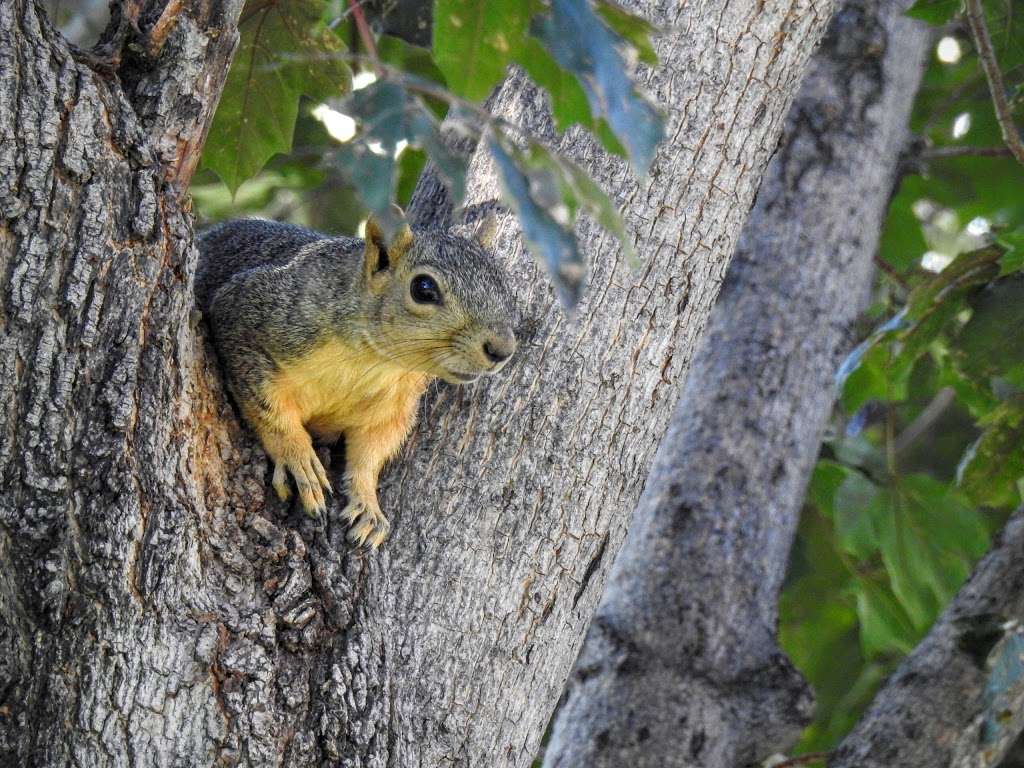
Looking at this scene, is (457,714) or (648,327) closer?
(457,714)

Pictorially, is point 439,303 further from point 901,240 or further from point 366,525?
point 901,240

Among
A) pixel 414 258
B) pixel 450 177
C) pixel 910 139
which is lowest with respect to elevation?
pixel 450 177

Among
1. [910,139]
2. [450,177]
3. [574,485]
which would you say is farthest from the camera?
[910,139]

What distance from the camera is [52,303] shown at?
1.55m

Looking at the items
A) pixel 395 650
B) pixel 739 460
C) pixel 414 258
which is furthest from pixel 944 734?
pixel 414 258

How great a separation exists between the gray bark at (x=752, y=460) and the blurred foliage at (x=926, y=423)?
0.61 ft

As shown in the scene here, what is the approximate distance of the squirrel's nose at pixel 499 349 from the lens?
1954 millimetres

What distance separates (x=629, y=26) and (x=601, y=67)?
0.13 meters

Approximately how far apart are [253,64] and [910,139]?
1951mm

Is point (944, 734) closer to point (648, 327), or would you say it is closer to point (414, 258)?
point (648, 327)

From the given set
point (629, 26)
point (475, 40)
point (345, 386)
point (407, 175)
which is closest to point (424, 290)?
point (345, 386)

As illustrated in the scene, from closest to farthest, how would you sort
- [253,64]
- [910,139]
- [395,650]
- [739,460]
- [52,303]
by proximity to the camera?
[52,303] < [395,650] < [253,64] < [739,460] < [910,139]

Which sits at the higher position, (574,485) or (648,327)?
(648,327)

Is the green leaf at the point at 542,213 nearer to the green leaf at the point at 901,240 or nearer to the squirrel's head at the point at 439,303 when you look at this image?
the squirrel's head at the point at 439,303
